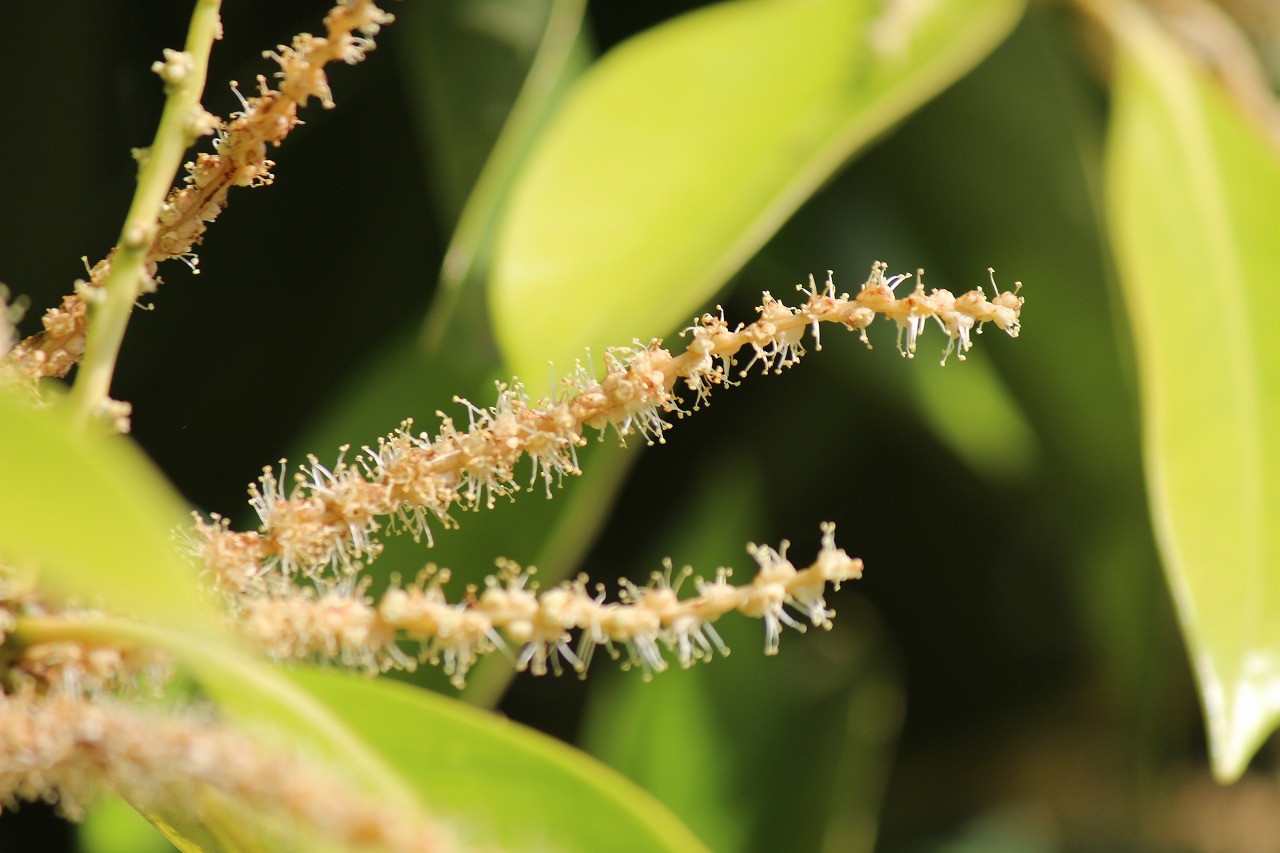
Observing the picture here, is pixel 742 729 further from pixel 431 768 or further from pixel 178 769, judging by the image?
pixel 178 769

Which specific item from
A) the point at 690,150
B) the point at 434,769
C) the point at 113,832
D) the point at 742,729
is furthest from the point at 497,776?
the point at 742,729

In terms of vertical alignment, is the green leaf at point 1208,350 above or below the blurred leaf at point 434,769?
below

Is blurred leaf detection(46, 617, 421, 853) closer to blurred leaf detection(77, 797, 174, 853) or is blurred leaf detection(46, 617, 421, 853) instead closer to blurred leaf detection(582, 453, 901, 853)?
blurred leaf detection(77, 797, 174, 853)

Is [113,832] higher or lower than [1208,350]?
lower

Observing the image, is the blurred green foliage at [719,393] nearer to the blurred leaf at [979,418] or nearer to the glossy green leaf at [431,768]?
the blurred leaf at [979,418]

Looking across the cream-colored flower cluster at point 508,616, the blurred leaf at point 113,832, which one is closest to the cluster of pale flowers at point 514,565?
the cream-colored flower cluster at point 508,616

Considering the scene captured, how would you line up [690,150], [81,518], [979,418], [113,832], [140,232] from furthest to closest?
1. [979,418]
2. [113,832]
3. [690,150]
4. [140,232]
5. [81,518]

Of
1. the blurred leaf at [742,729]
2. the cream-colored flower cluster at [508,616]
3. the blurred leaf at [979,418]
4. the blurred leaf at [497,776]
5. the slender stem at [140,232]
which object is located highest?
the slender stem at [140,232]
